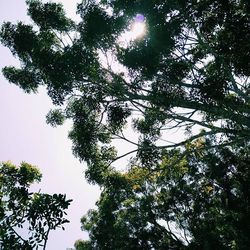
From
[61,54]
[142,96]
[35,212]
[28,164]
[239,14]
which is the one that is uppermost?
[61,54]

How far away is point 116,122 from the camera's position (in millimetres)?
12484

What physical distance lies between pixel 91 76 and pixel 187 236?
14297mm

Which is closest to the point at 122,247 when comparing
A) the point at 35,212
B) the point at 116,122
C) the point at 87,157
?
the point at 87,157

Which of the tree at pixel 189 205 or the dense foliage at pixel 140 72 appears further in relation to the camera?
the tree at pixel 189 205

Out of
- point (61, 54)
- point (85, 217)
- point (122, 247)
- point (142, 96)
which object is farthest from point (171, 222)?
point (61, 54)

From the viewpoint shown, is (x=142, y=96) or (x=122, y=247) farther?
(x=122, y=247)

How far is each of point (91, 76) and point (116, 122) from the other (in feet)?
6.72

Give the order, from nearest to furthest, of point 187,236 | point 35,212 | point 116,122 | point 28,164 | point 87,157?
point 35,212 → point 28,164 → point 116,122 → point 87,157 → point 187,236

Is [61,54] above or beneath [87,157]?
above

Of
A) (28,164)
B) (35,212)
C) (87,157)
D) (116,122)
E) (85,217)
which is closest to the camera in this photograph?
(35,212)

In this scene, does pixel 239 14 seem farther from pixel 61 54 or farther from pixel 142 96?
pixel 61 54

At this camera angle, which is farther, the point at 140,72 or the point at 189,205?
the point at 189,205

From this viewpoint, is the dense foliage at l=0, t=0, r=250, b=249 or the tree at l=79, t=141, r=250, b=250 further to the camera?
the tree at l=79, t=141, r=250, b=250

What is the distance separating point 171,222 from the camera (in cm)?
2161
